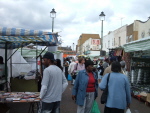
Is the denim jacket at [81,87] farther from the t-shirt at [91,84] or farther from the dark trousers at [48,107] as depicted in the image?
the dark trousers at [48,107]

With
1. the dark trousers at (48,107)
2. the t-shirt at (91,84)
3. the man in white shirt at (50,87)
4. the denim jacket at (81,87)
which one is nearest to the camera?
the man in white shirt at (50,87)

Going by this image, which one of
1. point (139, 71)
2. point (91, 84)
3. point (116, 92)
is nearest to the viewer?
point (116, 92)

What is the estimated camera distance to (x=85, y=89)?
4590 millimetres

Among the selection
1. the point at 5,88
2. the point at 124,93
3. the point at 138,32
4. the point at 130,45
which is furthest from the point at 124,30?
the point at 124,93

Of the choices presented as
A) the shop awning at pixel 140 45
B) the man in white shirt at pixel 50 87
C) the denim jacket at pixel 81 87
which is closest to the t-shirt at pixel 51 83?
the man in white shirt at pixel 50 87

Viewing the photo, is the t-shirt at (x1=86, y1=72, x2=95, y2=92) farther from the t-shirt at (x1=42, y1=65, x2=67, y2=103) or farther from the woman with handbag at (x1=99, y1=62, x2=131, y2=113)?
the t-shirt at (x1=42, y1=65, x2=67, y2=103)

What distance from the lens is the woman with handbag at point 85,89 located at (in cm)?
456

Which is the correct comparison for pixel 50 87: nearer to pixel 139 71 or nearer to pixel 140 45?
pixel 140 45

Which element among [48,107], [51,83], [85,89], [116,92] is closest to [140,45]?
[85,89]

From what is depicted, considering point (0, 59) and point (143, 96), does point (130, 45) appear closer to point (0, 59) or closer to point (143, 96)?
point (143, 96)

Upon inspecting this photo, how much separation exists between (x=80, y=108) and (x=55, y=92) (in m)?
1.04

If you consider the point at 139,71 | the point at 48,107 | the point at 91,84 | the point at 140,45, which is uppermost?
the point at 140,45

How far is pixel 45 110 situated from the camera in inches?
156

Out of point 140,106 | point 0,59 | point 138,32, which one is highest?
point 138,32
